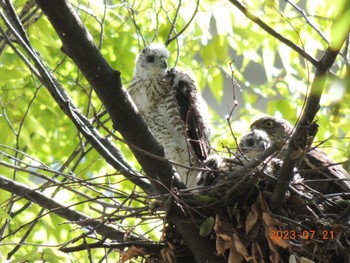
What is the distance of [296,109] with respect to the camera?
5.69m

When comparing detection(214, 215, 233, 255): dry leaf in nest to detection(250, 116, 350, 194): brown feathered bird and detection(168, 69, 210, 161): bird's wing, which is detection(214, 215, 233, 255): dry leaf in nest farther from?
detection(168, 69, 210, 161): bird's wing

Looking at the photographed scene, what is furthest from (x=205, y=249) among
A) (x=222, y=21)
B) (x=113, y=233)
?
(x=222, y=21)

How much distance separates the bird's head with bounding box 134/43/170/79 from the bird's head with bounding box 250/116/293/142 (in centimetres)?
85

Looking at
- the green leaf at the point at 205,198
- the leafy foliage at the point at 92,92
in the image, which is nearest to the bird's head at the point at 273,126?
the leafy foliage at the point at 92,92

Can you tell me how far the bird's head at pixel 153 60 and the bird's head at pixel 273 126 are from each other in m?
0.85

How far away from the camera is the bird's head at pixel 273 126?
4.49 m

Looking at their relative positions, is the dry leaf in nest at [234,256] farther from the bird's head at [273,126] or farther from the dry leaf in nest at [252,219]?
the bird's head at [273,126]

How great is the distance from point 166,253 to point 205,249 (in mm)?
220

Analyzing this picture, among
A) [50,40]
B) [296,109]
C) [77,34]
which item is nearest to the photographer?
[77,34]

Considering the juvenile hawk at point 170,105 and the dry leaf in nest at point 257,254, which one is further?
the juvenile hawk at point 170,105

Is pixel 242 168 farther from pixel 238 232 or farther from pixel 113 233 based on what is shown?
pixel 113 233

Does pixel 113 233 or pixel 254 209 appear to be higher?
pixel 113 233

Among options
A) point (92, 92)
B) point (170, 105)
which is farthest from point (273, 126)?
point (92, 92)

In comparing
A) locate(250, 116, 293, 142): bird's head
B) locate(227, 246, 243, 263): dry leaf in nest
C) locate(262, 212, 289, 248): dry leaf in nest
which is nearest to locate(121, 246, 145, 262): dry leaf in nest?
locate(227, 246, 243, 263): dry leaf in nest
